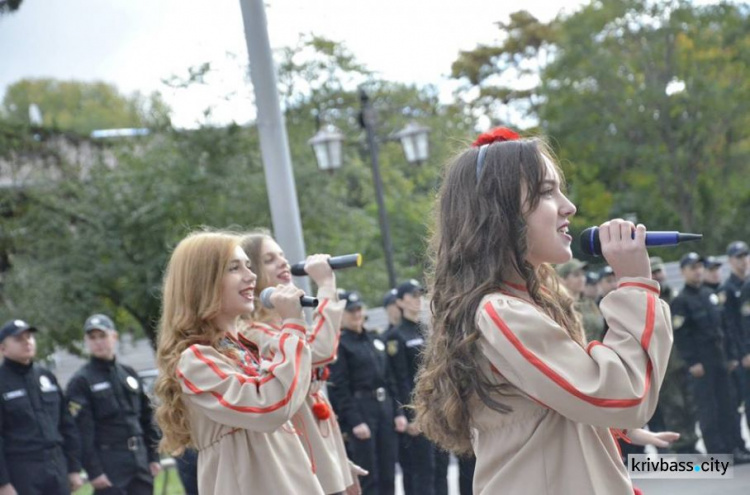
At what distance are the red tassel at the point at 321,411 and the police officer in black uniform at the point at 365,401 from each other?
11.1 ft

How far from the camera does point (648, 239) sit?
308 cm

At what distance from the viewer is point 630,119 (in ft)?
101

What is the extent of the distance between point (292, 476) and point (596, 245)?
208 centimetres

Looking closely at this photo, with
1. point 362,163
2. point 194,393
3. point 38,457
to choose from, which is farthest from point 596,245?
point 362,163

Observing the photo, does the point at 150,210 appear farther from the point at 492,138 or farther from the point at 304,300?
the point at 492,138

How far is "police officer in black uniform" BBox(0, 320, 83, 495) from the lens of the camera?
9.09 m

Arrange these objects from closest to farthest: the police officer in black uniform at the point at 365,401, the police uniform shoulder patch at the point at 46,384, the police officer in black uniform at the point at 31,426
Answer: the police officer in black uniform at the point at 31,426
the police uniform shoulder patch at the point at 46,384
the police officer in black uniform at the point at 365,401

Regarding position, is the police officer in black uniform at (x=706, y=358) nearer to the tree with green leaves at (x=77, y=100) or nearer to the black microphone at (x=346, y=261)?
the black microphone at (x=346, y=261)

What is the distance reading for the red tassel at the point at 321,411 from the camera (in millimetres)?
6379

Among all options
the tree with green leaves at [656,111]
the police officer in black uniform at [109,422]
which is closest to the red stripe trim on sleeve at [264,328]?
the police officer in black uniform at [109,422]

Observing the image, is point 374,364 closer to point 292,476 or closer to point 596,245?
point 292,476

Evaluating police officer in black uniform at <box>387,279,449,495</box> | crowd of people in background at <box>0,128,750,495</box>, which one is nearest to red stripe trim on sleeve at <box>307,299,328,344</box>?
crowd of people in background at <box>0,128,750,495</box>

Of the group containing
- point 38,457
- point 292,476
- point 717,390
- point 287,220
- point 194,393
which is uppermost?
point 287,220

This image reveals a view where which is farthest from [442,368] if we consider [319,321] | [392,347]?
[392,347]
